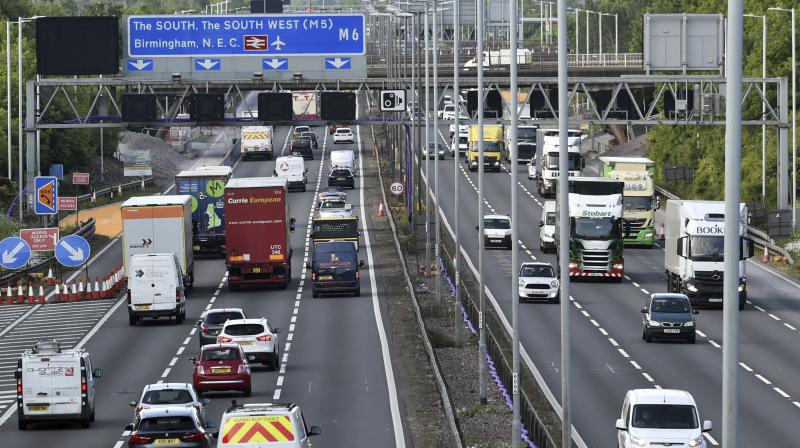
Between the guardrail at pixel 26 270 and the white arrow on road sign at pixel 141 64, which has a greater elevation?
the white arrow on road sign at pixel 141 64

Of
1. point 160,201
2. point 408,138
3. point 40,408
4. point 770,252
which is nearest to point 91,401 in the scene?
point 40,408

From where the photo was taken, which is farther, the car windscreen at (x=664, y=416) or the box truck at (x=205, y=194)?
the box truck at (x=205, y=194)

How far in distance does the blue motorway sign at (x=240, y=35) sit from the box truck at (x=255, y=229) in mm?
8973

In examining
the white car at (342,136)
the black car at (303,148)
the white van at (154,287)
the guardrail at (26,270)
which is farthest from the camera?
the white car at (342,136)

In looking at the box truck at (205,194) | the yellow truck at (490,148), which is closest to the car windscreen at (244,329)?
the box truck at (205,194)

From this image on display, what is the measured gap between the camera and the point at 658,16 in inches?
2995

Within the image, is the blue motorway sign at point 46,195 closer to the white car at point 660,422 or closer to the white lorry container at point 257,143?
the white car at point 660,422

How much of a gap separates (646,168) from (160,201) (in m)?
28.7

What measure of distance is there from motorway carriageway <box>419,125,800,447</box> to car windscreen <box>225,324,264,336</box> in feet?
26.0

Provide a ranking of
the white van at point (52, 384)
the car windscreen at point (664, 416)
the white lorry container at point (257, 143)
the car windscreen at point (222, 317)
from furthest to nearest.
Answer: the white lorry container at point (257, 143) → the car windscreen at point (222, 317) → the white van at point (52, 384) → the car windscreen at point (664, 416)

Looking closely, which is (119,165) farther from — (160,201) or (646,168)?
(160,201)

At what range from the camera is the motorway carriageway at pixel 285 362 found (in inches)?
1517

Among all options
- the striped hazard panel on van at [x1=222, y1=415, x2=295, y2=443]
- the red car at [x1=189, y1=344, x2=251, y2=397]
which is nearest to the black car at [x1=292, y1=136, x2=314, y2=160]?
the red car at [x1=189, y1=344, x2=251, y2=397]

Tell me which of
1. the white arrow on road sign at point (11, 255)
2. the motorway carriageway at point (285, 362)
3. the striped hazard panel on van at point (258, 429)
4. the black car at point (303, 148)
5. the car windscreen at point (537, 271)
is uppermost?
the black car at point (303, 148)
